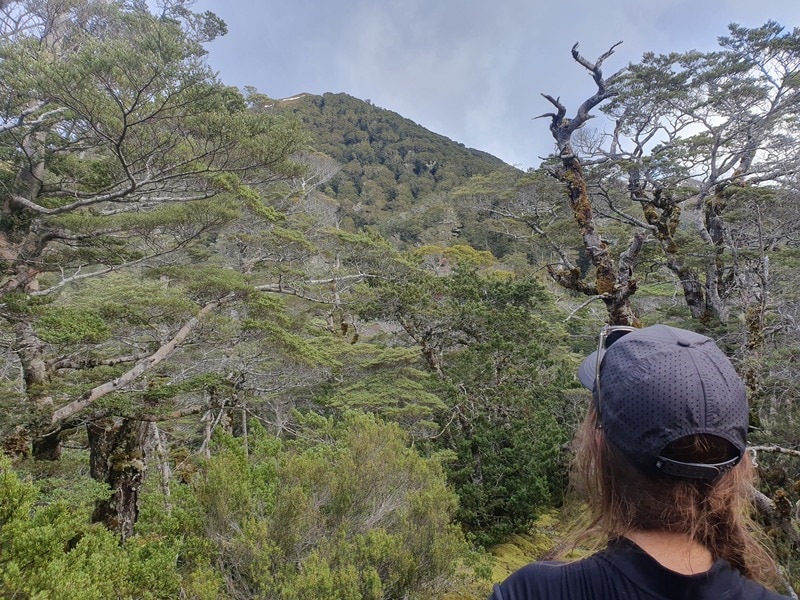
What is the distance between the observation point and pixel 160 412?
4.68 metres

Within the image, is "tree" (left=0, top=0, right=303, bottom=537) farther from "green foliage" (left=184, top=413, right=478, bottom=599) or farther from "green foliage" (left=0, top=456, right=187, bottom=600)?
"green foliage" (left=0, top=456, right=187, bottom=600)

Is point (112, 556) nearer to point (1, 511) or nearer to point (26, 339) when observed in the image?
point (1, 511)

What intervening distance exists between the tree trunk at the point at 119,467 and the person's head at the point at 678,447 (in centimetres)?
527

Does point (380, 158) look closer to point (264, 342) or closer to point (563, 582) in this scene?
point (264, 342)

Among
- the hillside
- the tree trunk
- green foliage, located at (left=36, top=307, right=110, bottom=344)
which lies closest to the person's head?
green foliage, located at (left=36, top=307, right=110, bottom=344)

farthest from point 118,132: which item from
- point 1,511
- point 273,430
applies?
point 273,430

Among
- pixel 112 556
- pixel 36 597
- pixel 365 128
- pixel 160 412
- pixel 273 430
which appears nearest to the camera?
pixel 36 597

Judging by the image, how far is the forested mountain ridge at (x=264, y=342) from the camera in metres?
3.07

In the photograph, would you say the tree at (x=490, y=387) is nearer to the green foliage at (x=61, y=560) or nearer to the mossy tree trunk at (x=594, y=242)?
the mossy tree trunk at (x=594, y=242)

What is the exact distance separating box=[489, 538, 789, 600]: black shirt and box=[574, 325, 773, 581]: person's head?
1.8 inches

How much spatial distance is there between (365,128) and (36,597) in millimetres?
47103

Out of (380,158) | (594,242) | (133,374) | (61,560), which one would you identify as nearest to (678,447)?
(61,560)

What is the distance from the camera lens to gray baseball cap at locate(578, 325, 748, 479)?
0.64 meters

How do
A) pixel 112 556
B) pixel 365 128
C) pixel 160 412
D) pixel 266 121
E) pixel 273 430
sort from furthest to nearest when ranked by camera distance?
pixel 365 128 < pixel 273 430 < pixel 266 121 < pixel 160 412 < pixel 112 556
